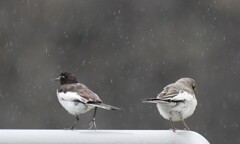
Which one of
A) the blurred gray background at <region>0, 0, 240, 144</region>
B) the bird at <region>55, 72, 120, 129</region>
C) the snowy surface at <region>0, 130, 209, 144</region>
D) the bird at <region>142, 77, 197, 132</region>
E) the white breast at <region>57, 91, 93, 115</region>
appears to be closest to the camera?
the snowy surface at <region>0, 130, 209, 144</region>

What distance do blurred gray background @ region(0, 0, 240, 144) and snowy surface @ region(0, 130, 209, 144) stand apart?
1737cm

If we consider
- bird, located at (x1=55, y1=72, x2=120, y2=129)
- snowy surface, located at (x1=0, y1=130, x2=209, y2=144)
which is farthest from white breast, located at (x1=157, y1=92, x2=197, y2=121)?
snowy surface, located at (x1=0, y1=130, x2=209, y2=144)

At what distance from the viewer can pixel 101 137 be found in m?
4.86

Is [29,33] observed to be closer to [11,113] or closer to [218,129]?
[11,113]

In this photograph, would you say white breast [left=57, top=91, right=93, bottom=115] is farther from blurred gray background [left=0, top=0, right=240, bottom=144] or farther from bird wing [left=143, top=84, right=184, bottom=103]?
blurred gray background [left=0, top=0, right=240, bottom=144]

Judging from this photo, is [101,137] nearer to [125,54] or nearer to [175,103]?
[175,103]

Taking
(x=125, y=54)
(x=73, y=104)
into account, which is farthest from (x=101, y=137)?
(x=125, y=54)

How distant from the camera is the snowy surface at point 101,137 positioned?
4.80 m

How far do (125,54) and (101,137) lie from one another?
63.5ft

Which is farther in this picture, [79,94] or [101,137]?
[79,94]

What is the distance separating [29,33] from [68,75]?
53.6 feet

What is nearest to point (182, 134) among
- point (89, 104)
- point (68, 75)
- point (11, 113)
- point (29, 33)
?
point (89, 104)

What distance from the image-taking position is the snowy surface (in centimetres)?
480

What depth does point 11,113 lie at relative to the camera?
22453 millimetres
